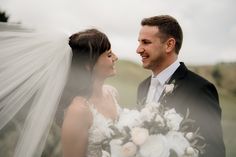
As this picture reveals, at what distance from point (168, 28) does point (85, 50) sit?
1.68ft

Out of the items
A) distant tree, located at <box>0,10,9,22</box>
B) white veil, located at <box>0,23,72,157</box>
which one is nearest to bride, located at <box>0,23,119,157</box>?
white veil, located at <box>0,23,72,157</box>

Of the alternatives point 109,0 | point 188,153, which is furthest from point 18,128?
point 109,0

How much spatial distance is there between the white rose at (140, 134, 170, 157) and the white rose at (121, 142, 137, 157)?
0.09 feet

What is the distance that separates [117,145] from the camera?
1.28 m

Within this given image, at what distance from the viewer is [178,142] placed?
1.26m

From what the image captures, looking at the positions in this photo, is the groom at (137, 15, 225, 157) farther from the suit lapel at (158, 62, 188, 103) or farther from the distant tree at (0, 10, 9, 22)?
the distant tree at (0, 10, 9, 22)

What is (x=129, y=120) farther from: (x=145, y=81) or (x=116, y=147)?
(x=145, y=81)

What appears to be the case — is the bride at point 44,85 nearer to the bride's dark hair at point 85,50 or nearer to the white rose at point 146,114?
the bride's dark hair at point 85,50

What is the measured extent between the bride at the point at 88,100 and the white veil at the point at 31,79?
0.20ft

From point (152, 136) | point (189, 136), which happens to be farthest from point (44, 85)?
point (189, 136)

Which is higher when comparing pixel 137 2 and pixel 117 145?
pixel 137 2

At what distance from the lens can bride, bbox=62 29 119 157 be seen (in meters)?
1.57

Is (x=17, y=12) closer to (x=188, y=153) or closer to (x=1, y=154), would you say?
(x=1, y=154)

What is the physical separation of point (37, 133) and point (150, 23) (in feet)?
2.67
